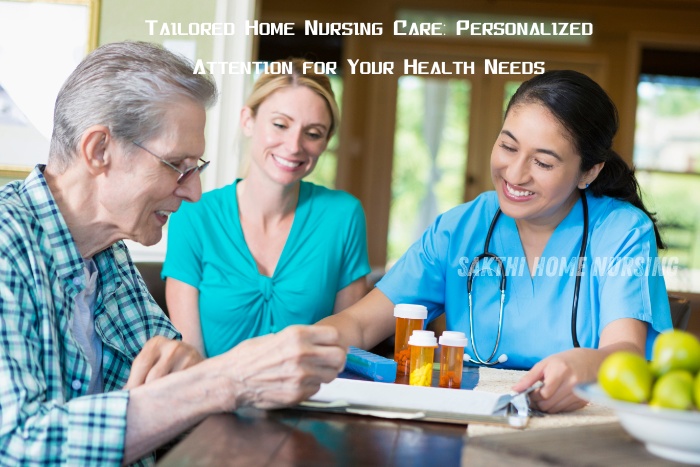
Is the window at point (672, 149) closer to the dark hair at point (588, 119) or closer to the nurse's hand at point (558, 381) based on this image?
the dark hair at point (588, 119)

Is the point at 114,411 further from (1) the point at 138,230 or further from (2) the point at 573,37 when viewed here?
(2) the point at 573,37

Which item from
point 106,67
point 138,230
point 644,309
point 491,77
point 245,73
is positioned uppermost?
point 491,77

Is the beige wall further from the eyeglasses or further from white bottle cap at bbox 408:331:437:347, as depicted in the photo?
white bottle cap at bbox 408:331:437:347

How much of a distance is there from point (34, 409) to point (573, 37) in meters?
7.62

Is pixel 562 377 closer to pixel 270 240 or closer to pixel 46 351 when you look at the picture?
pixel 46 351

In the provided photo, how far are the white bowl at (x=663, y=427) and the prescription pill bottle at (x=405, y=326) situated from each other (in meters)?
0.52

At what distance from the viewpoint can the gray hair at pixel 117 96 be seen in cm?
134

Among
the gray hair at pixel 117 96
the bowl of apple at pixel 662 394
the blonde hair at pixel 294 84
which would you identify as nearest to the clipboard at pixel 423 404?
→ the bowl of apple at pixel 662 394

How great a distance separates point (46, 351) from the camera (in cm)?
121

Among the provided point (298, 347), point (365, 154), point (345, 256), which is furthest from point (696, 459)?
point (365, 154)

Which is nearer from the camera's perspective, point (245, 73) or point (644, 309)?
point (644, 309)

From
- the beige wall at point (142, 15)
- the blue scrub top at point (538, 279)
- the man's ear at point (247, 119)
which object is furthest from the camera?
the beige wall at point (142, 15)

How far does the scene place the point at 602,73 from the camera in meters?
7.88

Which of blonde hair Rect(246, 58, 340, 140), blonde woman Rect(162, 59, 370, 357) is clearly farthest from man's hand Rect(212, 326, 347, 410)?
blonde hair Rect(246, 58, 340, 140)
